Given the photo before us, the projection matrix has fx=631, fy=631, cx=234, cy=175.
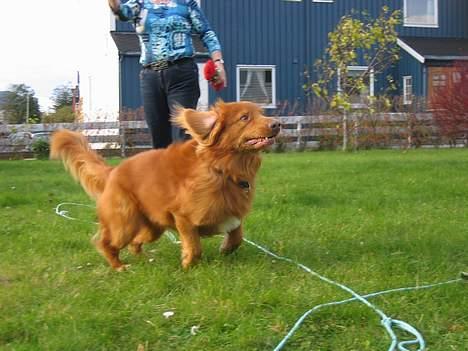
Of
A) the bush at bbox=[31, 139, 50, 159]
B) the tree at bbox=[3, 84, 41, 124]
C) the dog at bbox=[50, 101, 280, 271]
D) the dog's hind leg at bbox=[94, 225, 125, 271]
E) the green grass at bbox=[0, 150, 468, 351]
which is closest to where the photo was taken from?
the green grass at bbox=[0, 150, 468, 351]

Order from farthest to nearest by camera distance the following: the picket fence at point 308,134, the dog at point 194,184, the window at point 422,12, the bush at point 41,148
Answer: the window at point 422,12
the picket fence at point 308,134
the bush at point 41,148
the dog at point 194,184

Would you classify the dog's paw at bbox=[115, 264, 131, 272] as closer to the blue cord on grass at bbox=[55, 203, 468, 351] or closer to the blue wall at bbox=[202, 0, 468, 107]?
the blue cord on grass at bbox=[55, 203, 468, 351]

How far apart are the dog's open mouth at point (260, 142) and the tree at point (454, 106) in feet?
42.2

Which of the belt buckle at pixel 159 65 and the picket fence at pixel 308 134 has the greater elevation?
the belt buckle at pixel 159 65

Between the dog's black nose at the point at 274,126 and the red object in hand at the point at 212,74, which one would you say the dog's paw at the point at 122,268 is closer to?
the dog's black nose at the point at 274,126

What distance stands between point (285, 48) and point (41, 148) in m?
10.2

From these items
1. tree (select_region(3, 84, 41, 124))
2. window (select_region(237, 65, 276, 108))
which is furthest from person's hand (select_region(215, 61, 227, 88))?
tree (select_region(3, 84, 41, 124))

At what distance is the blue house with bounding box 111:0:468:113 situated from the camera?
2252cm

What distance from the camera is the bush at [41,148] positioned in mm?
16781

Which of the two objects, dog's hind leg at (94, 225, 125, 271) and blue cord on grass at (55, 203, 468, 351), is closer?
blue cord on grass at (55, 203, 468, 351)

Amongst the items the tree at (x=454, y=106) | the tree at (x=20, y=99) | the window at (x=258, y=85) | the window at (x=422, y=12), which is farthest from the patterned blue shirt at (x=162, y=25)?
the tree at (x=20, y=99)

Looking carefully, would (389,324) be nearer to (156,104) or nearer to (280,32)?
(156,104)

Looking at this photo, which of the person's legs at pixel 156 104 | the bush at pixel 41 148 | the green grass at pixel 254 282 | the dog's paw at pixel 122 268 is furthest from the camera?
the bush at pixel 41 148

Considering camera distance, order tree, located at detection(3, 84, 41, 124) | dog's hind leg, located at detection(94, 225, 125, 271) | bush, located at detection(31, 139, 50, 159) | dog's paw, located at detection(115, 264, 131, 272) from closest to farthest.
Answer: dog's paw, located at detection(115, 264, 131, 272), dog's hind leg, located at detection(94, 225, 125, 271), bush, located at detection(31, 139, 50, 159), tree, located at detection(3, 84, 41, 124)
